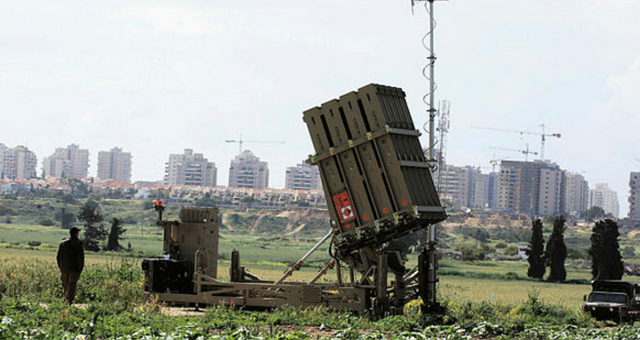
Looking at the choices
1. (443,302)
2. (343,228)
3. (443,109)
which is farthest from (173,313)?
(443,109)

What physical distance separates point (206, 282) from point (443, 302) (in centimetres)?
695

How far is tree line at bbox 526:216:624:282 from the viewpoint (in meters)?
64.9

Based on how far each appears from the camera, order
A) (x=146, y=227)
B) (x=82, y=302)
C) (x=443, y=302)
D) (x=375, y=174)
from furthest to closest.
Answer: (x=146, y=227), (x=443, y=302), (x=82, y=302), (x=375, y=174)

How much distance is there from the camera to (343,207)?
2119 centimetres

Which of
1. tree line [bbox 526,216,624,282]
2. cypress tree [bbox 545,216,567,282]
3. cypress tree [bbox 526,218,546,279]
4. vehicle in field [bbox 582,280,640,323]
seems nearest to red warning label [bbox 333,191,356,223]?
vehicle in field [bbox 582,280,640,323]

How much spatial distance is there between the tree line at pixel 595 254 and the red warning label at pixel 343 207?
4631 cm

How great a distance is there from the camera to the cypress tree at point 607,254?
64.7 metres

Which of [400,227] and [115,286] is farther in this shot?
[115,286]

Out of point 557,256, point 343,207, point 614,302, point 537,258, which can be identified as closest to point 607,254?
point 557,256

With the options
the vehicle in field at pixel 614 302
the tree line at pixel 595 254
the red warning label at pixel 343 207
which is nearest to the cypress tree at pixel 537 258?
the tree line at pixel 595 254

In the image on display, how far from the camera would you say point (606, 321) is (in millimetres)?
28000

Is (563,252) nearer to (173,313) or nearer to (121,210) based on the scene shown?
(173,313)

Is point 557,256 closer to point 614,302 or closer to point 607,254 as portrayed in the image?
point 607,254

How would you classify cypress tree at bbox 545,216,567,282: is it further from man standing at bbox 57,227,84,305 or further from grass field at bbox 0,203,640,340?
man standing at bbox 57,227,84,305
